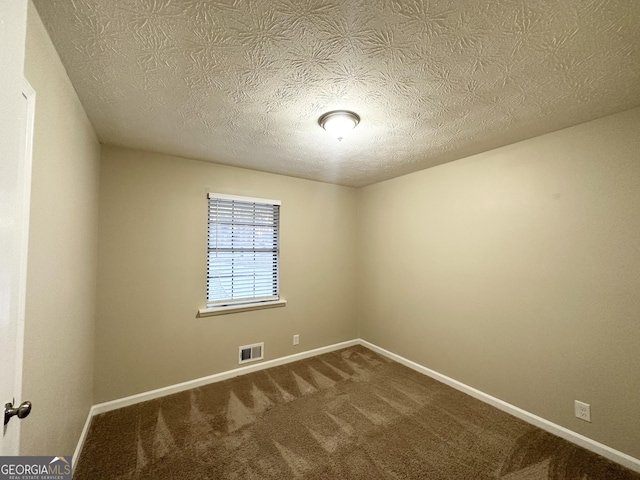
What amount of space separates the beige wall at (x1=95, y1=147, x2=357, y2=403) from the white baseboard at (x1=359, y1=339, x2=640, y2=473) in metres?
1.56

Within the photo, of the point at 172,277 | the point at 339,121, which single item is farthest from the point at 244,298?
the point at 339,121

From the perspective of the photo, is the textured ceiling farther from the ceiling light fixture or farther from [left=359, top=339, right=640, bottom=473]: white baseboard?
[left=359, top=339, right=640, bottom=473]: white baseboard

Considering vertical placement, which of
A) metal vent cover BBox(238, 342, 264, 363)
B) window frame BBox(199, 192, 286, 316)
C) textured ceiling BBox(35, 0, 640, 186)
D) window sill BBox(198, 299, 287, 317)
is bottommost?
metal vent cover BBox(238, 342, 264, 363)

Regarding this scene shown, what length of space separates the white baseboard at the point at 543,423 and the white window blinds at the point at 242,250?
6.92 feet

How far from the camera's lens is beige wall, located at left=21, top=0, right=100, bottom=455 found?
1121 mm

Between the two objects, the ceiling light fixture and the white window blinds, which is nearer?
the ceiling light fixture

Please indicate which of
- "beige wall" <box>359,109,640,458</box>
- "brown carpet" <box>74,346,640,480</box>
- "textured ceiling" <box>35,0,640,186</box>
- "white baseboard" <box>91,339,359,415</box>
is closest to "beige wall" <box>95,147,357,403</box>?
"white baseboard" <box>91,339,359,415</box>

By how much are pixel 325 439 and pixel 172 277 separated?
204 cm

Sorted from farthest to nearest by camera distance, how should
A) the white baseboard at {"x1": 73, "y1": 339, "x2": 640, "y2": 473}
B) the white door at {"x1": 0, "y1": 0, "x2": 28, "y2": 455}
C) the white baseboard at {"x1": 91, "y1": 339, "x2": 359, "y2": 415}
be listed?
1. the white baseboard at {"x1": 91, "y1": 339, "x2": 359, "y2": 415}
2. the white baseboard at {"x1": 73, "y1": 339, "x2": 640, "y2": 473}
3. the white door at {"x1": 0, "y1": 0, "x2": 28, "y2": 455}

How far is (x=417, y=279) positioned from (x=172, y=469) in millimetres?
2812

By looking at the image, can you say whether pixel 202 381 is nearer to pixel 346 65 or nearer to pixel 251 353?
pixel 251 353

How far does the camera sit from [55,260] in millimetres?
1372

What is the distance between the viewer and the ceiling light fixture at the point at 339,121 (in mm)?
1822

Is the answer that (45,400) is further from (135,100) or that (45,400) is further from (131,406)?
(135,100)
